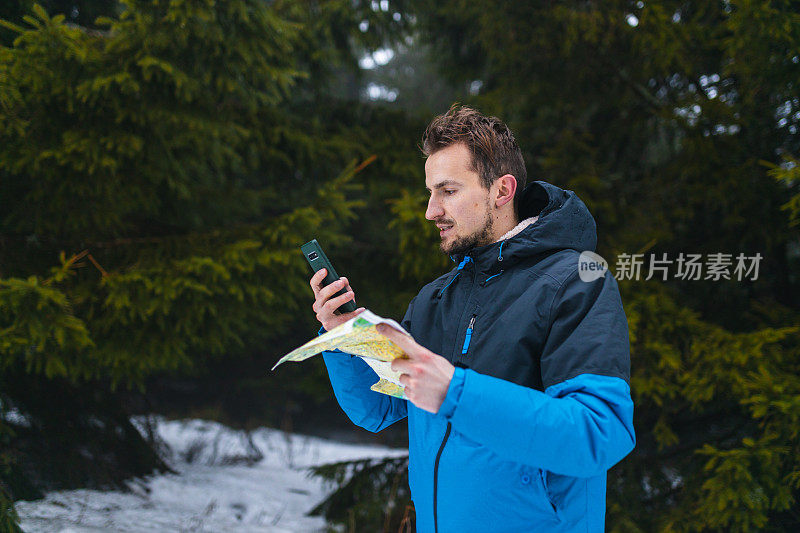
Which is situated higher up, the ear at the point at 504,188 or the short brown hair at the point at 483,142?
the short brown hair at the point at 483,142

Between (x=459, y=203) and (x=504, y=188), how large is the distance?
0.17m

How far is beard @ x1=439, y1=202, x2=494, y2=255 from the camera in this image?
66.3 inches

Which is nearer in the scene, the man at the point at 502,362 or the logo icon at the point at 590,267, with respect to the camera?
the man at the point at 502,362

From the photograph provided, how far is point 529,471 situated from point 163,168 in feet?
11.4

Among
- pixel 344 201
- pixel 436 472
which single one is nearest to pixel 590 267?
pixel 436 472

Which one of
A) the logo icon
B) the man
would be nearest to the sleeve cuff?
the man

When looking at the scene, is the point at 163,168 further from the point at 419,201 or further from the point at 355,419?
the point at 355,419

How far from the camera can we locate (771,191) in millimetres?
3910

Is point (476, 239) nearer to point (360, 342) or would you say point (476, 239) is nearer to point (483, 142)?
point (483, 142)

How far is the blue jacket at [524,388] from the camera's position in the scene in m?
1.14

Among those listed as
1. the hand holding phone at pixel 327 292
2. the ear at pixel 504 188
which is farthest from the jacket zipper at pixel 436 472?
the ear at pixel 504 188

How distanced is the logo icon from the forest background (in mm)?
2120

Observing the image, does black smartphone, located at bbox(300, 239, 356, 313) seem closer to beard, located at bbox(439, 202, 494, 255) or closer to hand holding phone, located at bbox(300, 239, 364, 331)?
hand holding phone, located at bbox(300, 239, 364, 331)

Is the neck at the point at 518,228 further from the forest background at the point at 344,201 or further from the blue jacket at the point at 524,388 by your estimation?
the forest background at the point at 344,201
